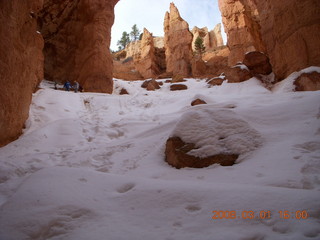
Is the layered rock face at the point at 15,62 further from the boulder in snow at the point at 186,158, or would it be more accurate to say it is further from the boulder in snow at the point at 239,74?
the boulder in snow at the point at 239,74

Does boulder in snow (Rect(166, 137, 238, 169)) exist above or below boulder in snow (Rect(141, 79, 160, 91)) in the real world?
below

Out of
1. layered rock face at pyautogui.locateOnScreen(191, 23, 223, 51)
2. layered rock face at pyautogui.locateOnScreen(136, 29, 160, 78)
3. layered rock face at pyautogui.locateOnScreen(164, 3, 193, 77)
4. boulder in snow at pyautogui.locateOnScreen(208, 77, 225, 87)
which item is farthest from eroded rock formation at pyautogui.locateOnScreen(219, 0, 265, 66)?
layered rock face at pyautogui.locateOnScreen(191, 23, 223, 51)

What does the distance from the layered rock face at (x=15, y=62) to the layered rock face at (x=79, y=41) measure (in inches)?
360

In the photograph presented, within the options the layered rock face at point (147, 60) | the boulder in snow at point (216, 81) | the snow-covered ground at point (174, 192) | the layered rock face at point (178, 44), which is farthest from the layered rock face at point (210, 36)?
the snow-covered ground at point (174, 192)

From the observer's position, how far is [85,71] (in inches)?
627


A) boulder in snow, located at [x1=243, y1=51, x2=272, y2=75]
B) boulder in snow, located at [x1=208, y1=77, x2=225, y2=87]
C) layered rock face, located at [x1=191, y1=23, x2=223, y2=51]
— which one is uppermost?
layered rock face, located at [x1=191, y1=23, x2=223, y2=51]

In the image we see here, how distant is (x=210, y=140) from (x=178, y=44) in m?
31.7

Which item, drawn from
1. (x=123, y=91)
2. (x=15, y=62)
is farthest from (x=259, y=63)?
(x=15, y=62)

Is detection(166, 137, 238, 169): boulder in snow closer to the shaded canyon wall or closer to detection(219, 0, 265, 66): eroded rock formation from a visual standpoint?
the shaded canyon wall

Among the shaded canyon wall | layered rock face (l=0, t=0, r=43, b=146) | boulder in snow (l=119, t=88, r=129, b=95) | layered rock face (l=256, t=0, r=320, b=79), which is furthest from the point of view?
boulder in snow (l=119, t=88, r=129, b=95)

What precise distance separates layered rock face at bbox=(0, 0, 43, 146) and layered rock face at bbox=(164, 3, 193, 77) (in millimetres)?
25696

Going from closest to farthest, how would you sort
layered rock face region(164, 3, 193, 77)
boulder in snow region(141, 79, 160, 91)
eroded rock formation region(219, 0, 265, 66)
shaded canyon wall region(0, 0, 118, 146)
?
shaded canyon wall region(0, 0, 118, 146)
boulder in snow region(141, 79, 160, 91)
eroded rock formation region(219, 0, 265, 66)
layered rock face region(164, 3, 193, 77)
